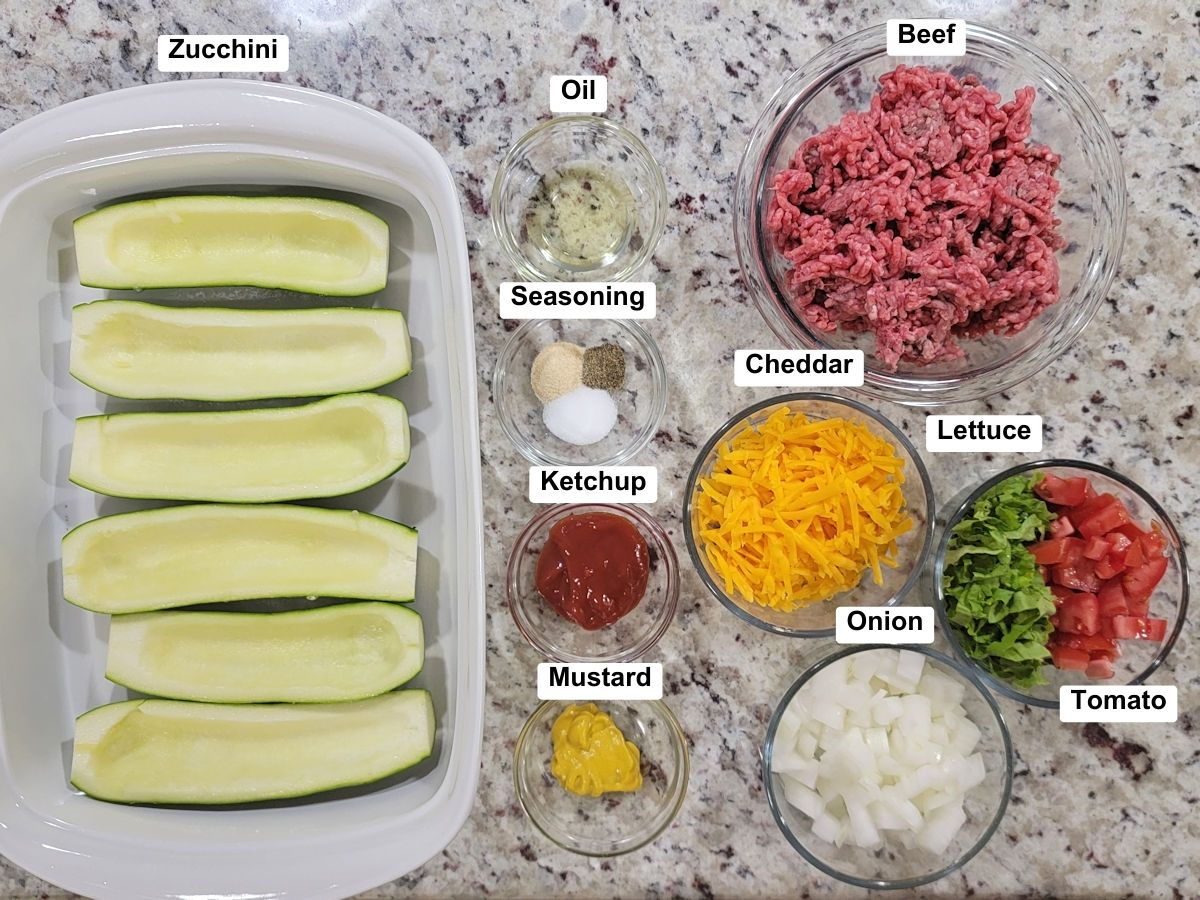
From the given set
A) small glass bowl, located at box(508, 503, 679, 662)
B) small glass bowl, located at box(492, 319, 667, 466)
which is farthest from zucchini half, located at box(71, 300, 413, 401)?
small glass bowl, located at box(508, 503, 679, 662)

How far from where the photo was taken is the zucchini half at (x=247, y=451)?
3.84 feet

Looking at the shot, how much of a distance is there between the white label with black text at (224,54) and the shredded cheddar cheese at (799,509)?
88 cm

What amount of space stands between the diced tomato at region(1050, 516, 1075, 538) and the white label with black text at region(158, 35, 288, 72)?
1280 mm

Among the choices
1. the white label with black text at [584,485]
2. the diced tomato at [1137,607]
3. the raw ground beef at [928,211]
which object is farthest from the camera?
the white label with black text at [584,485]

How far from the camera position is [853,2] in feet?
4.08

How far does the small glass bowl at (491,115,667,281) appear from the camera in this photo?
1228mm

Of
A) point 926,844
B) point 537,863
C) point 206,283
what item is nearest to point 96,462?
point 206,283

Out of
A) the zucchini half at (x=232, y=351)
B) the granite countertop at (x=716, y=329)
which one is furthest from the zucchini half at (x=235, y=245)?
the granite countertop at (x=716, y=329)

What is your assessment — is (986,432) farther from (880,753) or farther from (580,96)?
(580,96)

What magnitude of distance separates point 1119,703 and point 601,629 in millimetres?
760

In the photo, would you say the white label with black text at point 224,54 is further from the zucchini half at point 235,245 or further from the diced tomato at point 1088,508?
the diced tomato at point 1088,508

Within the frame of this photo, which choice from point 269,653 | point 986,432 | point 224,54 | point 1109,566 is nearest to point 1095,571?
point 1109,566

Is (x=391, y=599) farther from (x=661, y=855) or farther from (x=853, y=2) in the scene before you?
(x=853, y=2)

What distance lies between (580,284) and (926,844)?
915 millimetres
